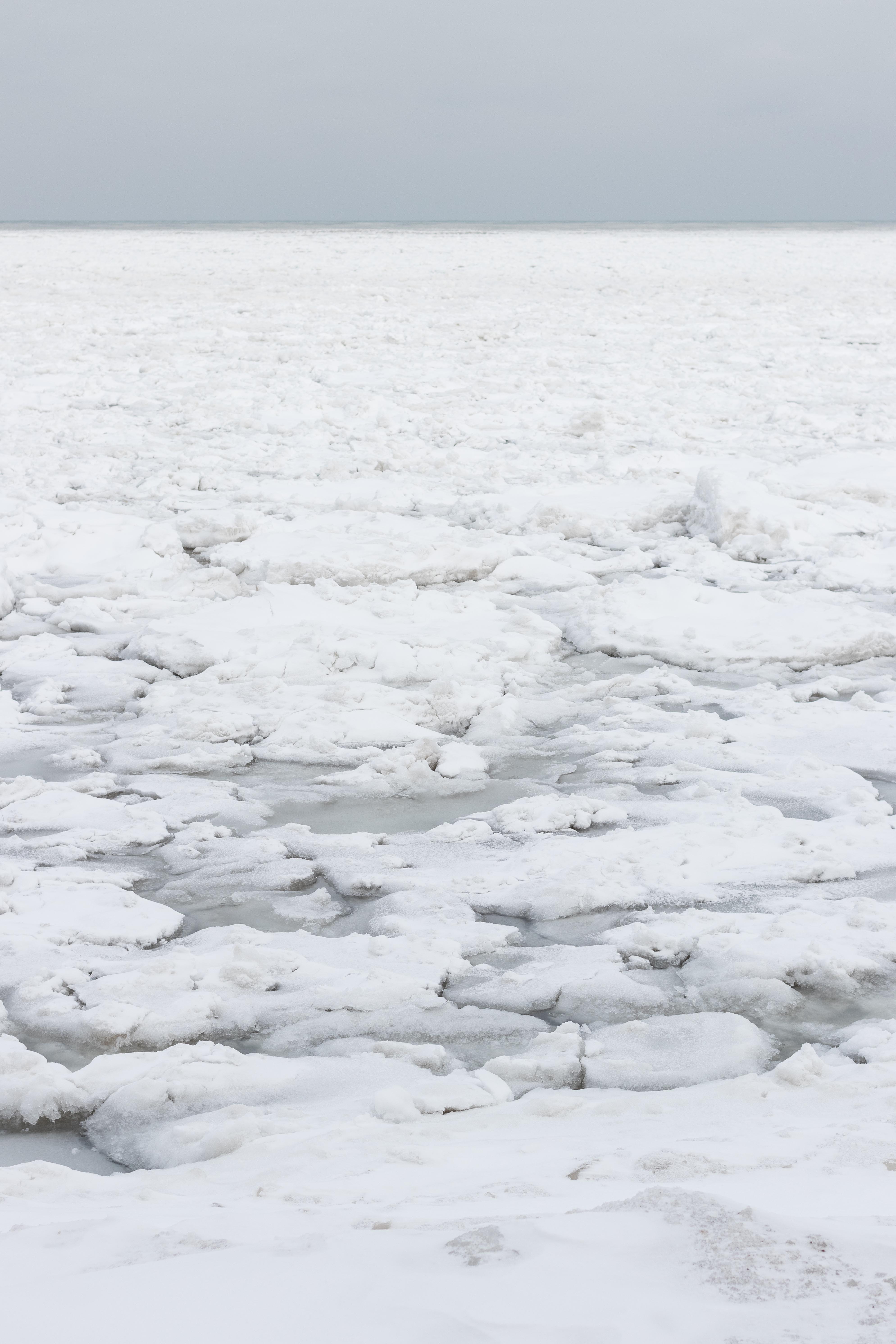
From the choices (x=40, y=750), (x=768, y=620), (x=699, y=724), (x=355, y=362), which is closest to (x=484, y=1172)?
(x=699, y=724)

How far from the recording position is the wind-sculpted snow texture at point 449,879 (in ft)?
4.43

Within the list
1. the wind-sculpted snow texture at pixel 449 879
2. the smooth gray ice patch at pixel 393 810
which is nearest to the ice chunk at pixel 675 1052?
the wind-sculpted snow texture at pixel 449 879

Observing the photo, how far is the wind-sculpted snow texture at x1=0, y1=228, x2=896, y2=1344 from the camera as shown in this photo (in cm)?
135

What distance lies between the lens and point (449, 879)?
3002 mm

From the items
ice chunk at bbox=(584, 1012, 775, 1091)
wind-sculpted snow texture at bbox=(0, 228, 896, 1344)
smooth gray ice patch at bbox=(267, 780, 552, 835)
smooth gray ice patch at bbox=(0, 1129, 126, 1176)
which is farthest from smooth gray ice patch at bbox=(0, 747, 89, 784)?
ice chunk at bbox=(584, 1012, 775, 1091)

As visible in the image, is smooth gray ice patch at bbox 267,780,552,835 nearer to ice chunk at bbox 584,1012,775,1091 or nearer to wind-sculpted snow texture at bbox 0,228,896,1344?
wind-sculpted snow texture at bbox 0,228,896,1344

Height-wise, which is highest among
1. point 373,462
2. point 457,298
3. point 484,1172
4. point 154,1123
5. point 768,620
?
point 457,298

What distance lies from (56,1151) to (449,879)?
4.13 feet

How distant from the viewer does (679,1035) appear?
2322 millimetres

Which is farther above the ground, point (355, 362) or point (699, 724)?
point (355, 362)

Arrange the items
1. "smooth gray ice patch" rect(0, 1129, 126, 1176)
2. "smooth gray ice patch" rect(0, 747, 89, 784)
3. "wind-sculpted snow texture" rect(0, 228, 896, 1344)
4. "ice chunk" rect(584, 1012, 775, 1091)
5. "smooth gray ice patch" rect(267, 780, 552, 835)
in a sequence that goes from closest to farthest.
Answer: "wind-sculpted snow texture" rect(0, 228, 896, 1344) < "smooth gray ice patch" rect(0, 1129, 126, 1176) < "ice chunk" rect(584, 1012, 775, 1091) < "smooth gray ice patch" rect(267, 780, 552, 835) < "smooth gray ice patch" rect(0, 747, 89, 784)

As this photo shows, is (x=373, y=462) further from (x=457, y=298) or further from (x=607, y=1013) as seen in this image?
(x=457, y=298)

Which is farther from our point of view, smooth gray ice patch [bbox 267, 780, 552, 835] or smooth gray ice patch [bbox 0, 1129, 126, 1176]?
smooth gray ice patch [bbox 267, 780, 552, 835]

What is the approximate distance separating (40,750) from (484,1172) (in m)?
2.56
